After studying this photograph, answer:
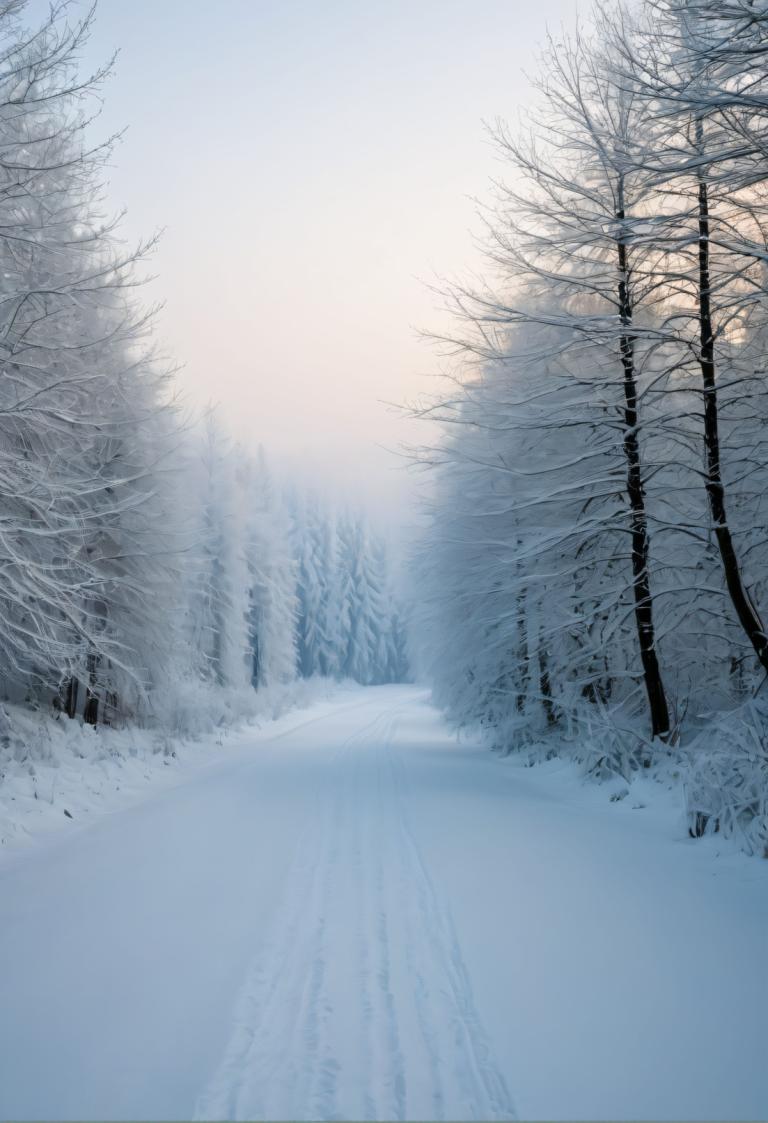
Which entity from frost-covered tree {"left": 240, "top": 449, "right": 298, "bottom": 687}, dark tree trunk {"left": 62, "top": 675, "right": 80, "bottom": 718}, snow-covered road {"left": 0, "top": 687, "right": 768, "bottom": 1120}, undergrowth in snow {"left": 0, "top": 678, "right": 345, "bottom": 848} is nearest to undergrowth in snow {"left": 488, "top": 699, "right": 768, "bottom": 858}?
snow-covered road {"left": 0, "top": 687, "right": 768, "bottom": 1120}

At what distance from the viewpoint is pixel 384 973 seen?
358 centimetres

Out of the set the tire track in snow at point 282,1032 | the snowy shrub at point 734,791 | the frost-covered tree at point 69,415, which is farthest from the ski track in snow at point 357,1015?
the frost-covered tree at point 69,415

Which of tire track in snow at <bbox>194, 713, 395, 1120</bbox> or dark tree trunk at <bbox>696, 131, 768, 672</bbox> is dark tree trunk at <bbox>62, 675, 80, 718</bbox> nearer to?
tire track in snow at <bbox>194, 713, 395, 1120</bbox>

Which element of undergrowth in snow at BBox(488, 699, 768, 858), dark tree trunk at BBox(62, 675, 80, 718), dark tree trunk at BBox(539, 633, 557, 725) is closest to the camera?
undergrowth in snow at BBox(488, 699, 768, 858)

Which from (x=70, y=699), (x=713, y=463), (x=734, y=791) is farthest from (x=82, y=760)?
(x=713, y=463)

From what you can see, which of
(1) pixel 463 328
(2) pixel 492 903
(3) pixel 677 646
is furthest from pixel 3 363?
(3) pixel 677 646

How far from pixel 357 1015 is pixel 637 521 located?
294 inches

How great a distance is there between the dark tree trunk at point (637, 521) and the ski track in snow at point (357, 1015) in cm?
513

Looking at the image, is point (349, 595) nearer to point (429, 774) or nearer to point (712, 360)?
point (429, 774)

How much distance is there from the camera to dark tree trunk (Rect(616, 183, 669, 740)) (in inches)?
334

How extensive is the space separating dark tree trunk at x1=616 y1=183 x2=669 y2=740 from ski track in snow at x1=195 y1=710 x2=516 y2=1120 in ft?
16.8

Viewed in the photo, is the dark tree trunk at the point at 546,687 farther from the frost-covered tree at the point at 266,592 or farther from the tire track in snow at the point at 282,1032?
the frost-covered tree at the point at 266,592

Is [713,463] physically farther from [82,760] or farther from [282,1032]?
[82,760]

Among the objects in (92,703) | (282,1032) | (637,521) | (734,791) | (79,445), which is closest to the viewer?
(282,1032)
